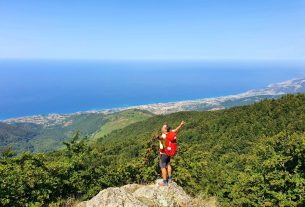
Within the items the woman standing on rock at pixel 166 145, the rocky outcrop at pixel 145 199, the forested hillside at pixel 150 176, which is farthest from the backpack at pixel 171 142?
the forested hillside at pixel 150 176

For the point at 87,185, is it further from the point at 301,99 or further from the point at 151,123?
the point at 151,123

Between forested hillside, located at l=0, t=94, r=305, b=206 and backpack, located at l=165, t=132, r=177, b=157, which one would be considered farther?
forested hillside, located at l=0, t=94, r=305, b=206

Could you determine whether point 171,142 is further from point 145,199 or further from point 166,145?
point 145,199

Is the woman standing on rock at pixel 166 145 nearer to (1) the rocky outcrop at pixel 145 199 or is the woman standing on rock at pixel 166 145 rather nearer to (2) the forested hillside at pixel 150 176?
(1) the rocky outcrop at pixel 145 199

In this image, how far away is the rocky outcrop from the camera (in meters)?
12.0

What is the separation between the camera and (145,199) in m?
12.8

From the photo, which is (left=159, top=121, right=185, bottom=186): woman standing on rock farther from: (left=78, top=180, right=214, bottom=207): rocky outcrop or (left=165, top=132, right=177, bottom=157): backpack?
(left=78, top=180, right=214, bottom=207): rocky outcrop

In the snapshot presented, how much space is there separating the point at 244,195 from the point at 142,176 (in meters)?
6.72

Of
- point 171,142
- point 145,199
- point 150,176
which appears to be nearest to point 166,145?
point 171,142

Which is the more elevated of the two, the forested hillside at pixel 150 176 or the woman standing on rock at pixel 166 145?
the woman standing on rock at pixel 166 145

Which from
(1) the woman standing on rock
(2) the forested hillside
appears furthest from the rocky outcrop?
(2) the forested hillside

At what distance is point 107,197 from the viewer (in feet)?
40.4

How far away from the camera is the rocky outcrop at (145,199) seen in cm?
1204

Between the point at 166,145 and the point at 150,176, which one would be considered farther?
the point at 150,176
